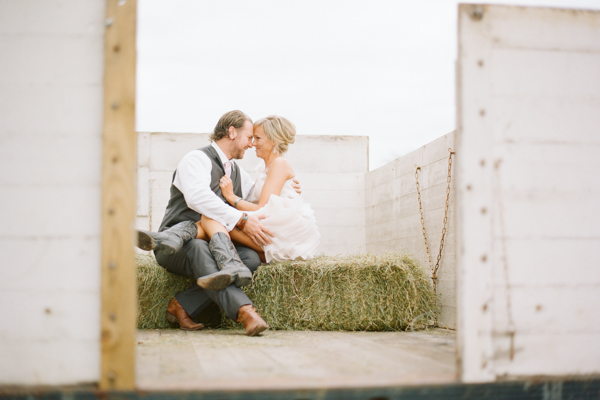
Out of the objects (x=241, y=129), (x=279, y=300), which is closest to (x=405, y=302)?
(x=279, y=300)

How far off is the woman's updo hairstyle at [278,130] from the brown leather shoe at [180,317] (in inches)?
49.9

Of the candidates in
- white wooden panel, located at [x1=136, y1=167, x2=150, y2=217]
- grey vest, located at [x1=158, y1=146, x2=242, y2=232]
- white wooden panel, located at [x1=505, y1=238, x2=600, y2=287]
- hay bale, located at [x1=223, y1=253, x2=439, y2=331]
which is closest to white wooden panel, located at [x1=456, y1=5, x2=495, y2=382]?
white wooden panel, located at [x1=505, y1=238, x2=600, y2=287]

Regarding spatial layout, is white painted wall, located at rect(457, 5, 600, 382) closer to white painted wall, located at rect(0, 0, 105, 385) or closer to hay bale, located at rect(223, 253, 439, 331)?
white painted wall, located at rect(0, 0, 105, 385)

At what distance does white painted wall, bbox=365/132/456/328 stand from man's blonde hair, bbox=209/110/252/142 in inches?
51.8

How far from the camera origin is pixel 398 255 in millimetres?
3666

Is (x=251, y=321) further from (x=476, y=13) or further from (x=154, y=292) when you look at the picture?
(x=476, y=13)

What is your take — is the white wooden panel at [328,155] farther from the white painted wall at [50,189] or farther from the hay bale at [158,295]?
the white painted wall at [50,189]

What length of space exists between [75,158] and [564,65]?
1.56m

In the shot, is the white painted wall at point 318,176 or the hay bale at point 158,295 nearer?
the hay bale at point 158,295

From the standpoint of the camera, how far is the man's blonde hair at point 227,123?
3857mm

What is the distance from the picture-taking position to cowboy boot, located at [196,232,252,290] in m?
2.96

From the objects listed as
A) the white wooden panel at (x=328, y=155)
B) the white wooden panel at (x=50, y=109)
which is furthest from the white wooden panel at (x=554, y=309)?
the white wooden panel at (x=328, y=155)

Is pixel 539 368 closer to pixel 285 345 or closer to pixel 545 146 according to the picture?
pixel 545 146

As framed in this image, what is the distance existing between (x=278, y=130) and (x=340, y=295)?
4.02 ft
